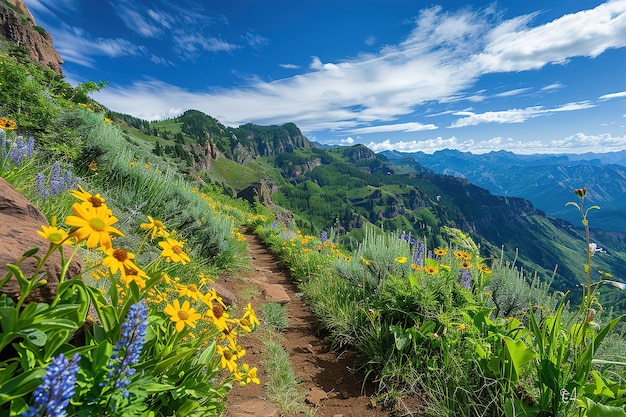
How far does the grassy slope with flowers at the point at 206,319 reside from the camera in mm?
1392

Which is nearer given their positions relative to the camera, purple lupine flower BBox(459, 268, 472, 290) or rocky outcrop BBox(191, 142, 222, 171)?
purple lupine flower BBox(459, 268, 472, 290)

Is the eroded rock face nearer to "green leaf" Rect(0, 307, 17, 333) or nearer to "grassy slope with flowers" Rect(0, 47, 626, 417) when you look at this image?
"grassy slope with flowers" Rect(0, 47, 626, 417)

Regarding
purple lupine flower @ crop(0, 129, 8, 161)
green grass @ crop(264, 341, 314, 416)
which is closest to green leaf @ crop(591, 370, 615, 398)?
green grass @ crop(264, 341, 314, 416)

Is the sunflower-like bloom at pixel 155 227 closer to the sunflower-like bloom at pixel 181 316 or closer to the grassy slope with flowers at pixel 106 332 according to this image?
the grassy slope with flowers at pixel 106 332

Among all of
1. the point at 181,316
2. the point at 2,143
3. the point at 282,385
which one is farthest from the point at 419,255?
the point at 2,143

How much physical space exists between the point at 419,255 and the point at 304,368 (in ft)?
7.60

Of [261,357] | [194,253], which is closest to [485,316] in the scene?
[261,357]

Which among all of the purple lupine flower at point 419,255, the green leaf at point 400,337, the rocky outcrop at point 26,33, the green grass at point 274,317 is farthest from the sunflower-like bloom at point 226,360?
the rocky outcrop at point 26,33

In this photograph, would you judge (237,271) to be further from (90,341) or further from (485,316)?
(90,341)

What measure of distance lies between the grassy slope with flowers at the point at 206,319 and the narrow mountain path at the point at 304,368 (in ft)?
0.70

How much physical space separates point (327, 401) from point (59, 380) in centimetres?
312

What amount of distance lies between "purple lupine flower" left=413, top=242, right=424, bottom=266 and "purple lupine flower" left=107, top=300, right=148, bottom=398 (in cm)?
410

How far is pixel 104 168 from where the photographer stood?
232 inches

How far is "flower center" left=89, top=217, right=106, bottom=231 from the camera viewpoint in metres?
1.37
